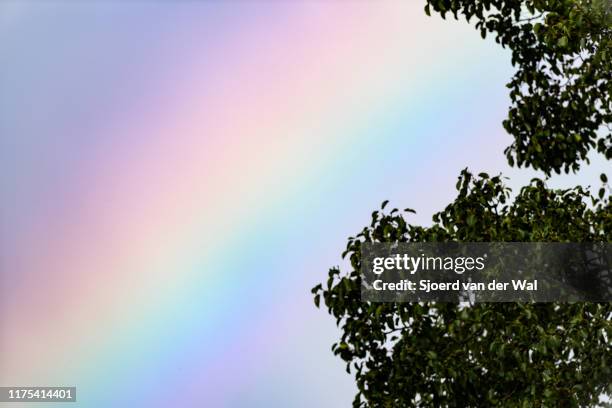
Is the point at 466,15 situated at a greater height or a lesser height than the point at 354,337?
greater

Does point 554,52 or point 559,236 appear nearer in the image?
point 559,236

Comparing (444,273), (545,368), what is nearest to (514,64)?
(444,273)

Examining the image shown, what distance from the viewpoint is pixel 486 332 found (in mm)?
11227

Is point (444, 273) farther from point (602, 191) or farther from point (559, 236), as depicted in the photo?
point (602, 191)

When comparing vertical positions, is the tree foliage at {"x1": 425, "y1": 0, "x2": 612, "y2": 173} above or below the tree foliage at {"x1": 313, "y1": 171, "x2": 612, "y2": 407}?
above

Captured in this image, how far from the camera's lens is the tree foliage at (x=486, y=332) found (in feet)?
36.1

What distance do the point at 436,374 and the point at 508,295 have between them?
1.17m

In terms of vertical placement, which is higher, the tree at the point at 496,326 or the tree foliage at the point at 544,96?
the tree foliage at the point at 544,96

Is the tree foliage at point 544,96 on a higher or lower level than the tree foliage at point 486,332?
higher

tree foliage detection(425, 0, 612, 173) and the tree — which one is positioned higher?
tree foliage detection(425, 0, 612, 173)

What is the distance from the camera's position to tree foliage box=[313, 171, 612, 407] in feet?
36.1


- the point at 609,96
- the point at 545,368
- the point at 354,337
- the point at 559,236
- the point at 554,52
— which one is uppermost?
the point at 554,52

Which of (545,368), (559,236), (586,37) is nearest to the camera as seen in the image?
(545,368)

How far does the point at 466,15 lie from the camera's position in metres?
13.8
